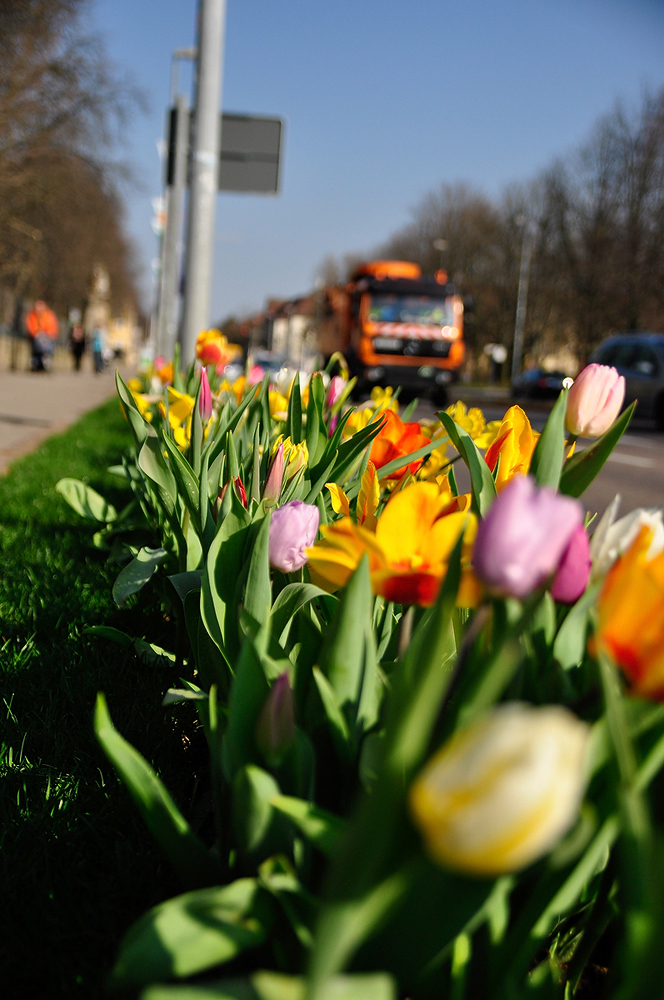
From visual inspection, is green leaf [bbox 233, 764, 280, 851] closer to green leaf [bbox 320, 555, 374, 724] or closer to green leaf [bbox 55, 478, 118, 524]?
green leaf [bbox 320, 555, 374, 724]

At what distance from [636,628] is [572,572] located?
20 cm

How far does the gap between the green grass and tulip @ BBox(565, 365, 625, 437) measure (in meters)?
0.88

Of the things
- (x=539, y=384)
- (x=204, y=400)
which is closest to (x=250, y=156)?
(x=204, y=400)

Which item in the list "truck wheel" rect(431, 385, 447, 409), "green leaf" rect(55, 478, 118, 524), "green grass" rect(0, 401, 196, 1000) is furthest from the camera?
"truck wheel" rect(431, 385, 447, 409)

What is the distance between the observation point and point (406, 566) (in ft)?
3.22

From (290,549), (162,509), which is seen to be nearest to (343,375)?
(162,509)

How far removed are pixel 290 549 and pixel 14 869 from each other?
60cm

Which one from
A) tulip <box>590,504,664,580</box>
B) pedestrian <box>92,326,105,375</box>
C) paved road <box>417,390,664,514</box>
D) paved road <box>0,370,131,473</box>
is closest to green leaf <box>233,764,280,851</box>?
tulip <box>590,504,664,580</box>

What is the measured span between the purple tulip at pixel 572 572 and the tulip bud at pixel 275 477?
28.7 inches

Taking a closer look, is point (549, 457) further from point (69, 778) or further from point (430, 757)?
point (69, 778)

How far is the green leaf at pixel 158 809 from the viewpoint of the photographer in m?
0.91

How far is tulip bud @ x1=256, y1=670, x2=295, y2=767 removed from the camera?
0.88 meters

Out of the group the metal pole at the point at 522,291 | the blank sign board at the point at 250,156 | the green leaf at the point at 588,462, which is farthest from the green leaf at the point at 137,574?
the metal pole at the point at 522,291

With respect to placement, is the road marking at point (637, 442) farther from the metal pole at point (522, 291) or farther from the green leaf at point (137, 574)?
the metal pole at point (522, 291)
